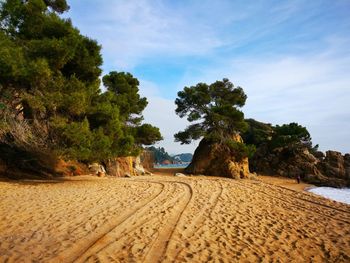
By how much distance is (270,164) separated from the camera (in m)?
41.3

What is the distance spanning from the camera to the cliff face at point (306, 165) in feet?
114

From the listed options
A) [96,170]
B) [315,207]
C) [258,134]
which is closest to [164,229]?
[315,207]

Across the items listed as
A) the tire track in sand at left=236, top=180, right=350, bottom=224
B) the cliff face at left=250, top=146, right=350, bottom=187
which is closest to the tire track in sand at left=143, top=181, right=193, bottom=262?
the tire track in sand at left=236, top=180, right=350, bottom=224

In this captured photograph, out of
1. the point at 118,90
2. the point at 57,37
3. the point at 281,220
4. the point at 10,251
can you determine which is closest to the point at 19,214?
the point at 10,251

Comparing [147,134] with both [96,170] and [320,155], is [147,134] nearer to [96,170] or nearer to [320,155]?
[96,170]

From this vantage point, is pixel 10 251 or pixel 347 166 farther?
pixel 347 166

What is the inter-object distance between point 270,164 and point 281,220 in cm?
3539

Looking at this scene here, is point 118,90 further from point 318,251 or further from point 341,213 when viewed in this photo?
point 318,251

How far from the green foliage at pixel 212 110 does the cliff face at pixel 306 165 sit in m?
13.6

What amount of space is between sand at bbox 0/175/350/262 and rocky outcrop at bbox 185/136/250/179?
55.4 ft

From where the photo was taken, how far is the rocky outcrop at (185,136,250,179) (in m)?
28.0

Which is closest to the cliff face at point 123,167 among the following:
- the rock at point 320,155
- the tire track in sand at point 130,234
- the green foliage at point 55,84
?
the green foliage at point 55,84

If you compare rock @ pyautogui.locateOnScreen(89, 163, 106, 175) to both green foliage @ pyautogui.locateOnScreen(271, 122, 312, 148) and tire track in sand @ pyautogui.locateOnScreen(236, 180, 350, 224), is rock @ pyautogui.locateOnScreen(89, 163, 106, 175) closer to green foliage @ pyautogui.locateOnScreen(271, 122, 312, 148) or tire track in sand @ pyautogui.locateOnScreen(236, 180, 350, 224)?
tire track in sand @ pyautogui.locateOnScreen(236, 180, 350, 224)

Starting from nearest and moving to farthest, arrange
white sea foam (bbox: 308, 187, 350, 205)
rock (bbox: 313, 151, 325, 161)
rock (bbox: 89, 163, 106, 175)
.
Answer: rock (bbox: 89, 163, 106, 175), white sea foam (bbox: 308, 187, 350, 205), rock (bbox: 313, 151, 325, 161)
